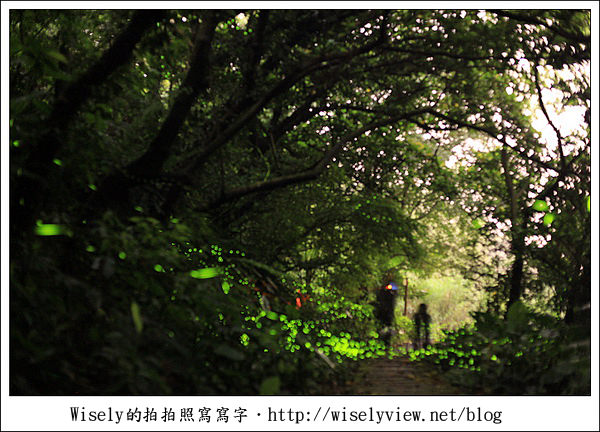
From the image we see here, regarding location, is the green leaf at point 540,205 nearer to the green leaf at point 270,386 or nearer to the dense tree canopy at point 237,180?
the dense tree canopy at point 237,180

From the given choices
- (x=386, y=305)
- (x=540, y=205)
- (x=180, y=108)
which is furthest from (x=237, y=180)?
(x=386, y=305)

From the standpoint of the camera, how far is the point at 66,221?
346 cm

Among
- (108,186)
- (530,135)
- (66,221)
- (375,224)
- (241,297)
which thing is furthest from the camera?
(375,224)

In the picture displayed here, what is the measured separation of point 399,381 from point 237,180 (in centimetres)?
339

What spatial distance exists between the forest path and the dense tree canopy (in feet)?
1.33

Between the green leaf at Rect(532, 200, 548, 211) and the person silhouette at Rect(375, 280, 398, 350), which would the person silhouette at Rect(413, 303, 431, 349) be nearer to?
the person silhouette at Rect(375, 280, 398, 350)

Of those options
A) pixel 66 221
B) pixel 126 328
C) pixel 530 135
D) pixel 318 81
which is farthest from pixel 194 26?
pixel 530 135

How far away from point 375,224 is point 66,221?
645 cm

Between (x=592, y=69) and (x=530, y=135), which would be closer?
(x=592, y=69)

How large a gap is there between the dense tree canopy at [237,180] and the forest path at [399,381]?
41 cm

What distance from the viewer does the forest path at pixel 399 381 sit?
479 cm

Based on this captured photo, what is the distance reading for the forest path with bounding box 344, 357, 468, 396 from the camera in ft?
15.7

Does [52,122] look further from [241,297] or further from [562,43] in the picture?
[562,43]

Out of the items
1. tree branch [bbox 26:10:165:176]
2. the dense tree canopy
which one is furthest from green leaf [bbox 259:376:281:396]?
tree branch [bbox 26:10:165:176]
